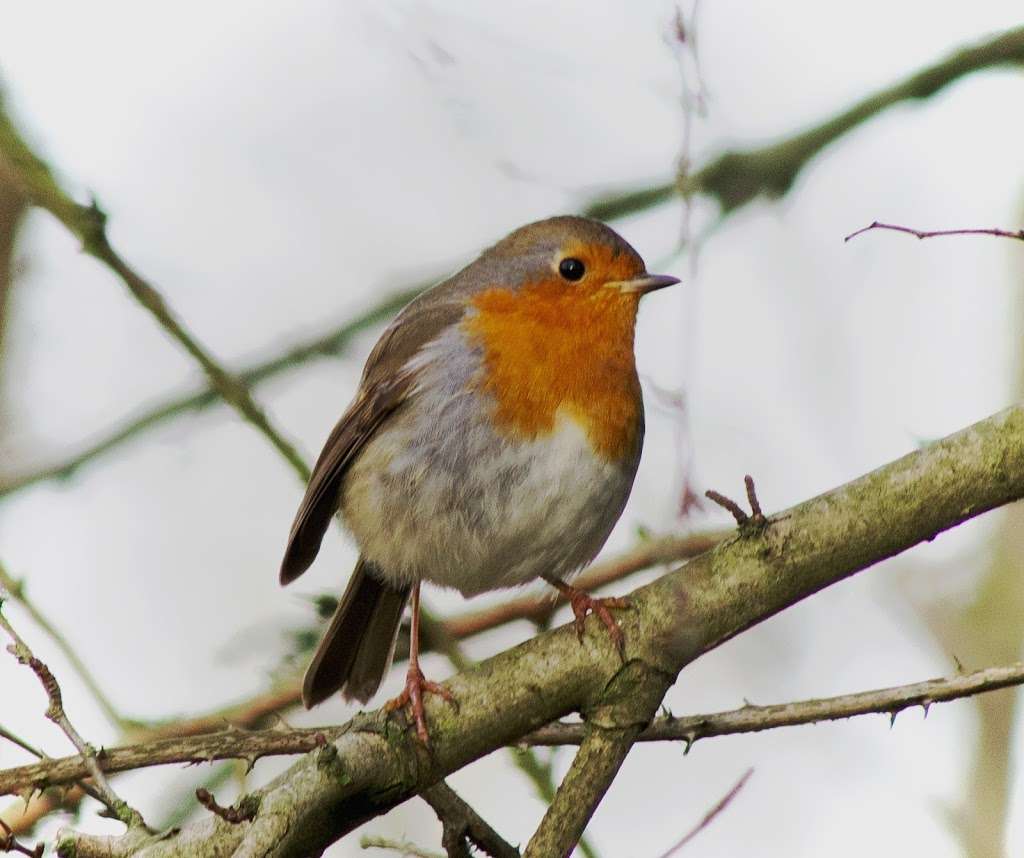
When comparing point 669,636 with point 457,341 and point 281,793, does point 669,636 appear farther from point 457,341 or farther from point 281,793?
point 457,341

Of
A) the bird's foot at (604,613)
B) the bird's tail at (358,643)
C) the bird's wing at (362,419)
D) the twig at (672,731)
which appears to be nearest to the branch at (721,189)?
the bird's wing at (362,419)

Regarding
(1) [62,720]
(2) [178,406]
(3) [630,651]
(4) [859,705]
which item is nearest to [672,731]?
(3) [630,651]

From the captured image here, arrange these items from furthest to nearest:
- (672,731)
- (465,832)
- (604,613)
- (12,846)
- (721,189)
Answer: (721,189), (604,613), (672,731), (465,832), (12,846)

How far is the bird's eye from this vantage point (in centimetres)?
481

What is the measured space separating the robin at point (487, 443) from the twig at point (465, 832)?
99cm

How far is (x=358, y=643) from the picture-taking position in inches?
195

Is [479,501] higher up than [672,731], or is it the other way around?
[479,501]

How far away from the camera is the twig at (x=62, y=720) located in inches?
108

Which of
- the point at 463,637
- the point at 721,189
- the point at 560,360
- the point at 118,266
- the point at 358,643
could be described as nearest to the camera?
the point at 118,266

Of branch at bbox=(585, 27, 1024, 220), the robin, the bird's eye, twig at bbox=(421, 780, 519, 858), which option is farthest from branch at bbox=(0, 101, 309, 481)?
branch at bbox=(585, 27, 1024, 220)

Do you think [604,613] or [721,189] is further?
[721,189]

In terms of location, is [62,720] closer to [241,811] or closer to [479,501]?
[241,811]

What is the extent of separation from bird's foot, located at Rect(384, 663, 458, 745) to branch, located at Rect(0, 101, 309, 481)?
1.07 metres

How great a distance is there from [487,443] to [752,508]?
1.47 metres
